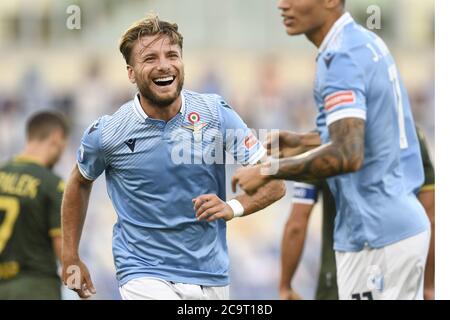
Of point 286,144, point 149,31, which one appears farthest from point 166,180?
point 149,31

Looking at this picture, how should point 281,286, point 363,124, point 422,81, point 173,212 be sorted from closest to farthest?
1. point 363,124
2. point 173,212
3. point 281,286
4. point 422,81

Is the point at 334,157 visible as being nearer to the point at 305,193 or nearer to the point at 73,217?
the point at 73,217

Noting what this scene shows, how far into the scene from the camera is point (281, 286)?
7.75 metres

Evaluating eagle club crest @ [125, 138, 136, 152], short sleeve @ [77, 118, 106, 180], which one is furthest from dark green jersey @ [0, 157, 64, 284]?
eagle club crest @ [125, 138, 136, 152]

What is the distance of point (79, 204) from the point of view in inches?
257

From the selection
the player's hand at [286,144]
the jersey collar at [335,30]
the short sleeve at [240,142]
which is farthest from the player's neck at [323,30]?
the short sleeve at [240,142]

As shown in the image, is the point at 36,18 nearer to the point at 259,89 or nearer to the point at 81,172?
the point at 259,89

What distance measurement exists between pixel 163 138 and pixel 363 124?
58.3 inches

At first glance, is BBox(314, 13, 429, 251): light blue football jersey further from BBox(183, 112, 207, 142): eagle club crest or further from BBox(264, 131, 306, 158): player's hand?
BBox(183, 112, 207, 142): eagle club crest

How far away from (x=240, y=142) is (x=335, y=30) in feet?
3.22

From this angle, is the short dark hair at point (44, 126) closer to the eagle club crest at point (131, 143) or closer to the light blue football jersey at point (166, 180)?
the light blue football jersey at point (166, 180)

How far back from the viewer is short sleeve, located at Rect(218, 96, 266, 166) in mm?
6410

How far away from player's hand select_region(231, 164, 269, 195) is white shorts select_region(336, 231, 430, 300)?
75cm
